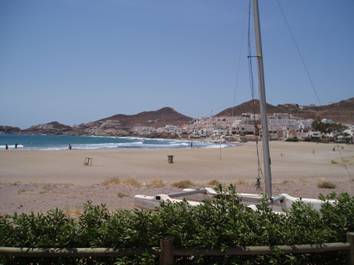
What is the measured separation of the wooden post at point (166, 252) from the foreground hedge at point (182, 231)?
0.40ft

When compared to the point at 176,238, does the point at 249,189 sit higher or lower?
lower

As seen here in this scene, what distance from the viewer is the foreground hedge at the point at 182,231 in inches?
162

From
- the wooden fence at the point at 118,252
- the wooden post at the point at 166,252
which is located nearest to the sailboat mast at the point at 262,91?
the wooden fence at the point at 118,252

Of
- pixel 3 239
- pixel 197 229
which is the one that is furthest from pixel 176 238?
pixel 3 239

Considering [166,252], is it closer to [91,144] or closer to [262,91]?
[262,91]

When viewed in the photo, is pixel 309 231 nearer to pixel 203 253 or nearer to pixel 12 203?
pixel 203 253

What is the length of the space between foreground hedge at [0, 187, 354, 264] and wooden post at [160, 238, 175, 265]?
0.40ft

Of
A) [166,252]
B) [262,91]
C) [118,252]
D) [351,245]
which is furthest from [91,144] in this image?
[351,245]

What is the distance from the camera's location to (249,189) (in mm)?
15320

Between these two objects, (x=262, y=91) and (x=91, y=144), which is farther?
(x=91, y=144)

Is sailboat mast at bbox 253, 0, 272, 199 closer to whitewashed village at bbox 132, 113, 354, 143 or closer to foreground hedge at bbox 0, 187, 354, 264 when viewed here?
foreground hedge at bbox 0, 187, 354, 264

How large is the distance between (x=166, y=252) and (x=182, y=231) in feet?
1.08

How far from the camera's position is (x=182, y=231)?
13.7ft

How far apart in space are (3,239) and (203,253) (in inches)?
89.6
